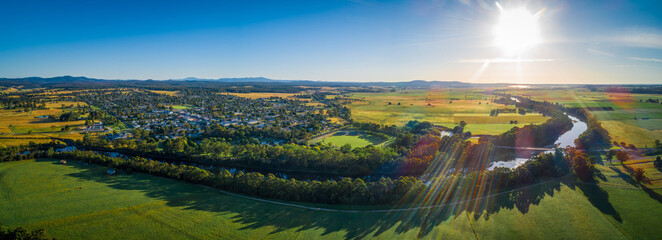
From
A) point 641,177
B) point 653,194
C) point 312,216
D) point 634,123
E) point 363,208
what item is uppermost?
point 634,123

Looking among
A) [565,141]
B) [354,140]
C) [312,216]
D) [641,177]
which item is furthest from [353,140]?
[565,141]

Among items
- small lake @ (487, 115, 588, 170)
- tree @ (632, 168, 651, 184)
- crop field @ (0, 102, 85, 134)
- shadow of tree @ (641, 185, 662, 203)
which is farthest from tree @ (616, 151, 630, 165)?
crop field @ (0, 102, 85, 134)

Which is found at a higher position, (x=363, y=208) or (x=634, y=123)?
(x=634, y=123)

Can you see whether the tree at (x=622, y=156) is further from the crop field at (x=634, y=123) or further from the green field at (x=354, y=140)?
the green field at (x=354, y=140)

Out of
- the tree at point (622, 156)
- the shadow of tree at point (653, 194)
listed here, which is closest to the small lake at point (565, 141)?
the tree at point (622, 156)

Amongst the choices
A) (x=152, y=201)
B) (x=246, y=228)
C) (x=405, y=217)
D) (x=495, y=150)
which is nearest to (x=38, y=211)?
(x=152, y=201)

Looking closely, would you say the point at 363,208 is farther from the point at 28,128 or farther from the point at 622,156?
the point at 28,128

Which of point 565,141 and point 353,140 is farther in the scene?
point 353,140

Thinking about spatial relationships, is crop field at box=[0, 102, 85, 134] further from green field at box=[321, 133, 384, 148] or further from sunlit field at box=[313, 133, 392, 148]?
green field at box=[321, 133, 384, 148]
